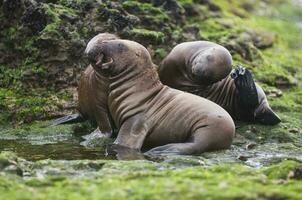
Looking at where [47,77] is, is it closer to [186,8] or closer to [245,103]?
[245,103]

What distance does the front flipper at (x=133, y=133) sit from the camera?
8.48 m

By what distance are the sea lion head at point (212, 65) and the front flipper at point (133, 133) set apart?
1041 millimetres

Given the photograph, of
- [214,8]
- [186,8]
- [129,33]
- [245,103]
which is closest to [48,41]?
[129,33]

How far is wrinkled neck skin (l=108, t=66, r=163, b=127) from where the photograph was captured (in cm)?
886

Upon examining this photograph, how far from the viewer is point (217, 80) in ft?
30.8

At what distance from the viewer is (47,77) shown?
10.5 metres

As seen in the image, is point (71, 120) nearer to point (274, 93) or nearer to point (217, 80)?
point (217, 80)

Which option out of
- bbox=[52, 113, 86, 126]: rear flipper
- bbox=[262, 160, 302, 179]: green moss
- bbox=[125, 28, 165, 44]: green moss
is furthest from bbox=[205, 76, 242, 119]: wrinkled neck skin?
bbox=[262, 160, 302, 179]: green moss

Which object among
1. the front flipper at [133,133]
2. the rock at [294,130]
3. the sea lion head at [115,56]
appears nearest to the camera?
the front flipper at [133,133]

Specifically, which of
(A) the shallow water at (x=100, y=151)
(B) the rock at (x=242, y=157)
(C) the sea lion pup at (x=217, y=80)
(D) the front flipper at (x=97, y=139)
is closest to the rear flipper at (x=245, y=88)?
(C) the sea lion pup at (x=217, y=80)

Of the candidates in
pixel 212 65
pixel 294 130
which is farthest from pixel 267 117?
pixel 212 65

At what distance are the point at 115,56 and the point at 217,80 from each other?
135cm

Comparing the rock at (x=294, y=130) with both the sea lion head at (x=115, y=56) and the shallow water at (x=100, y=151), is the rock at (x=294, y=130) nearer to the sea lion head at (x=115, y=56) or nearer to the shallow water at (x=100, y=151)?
the shallow water at (x=100, y=151)

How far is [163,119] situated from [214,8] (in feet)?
22.7
